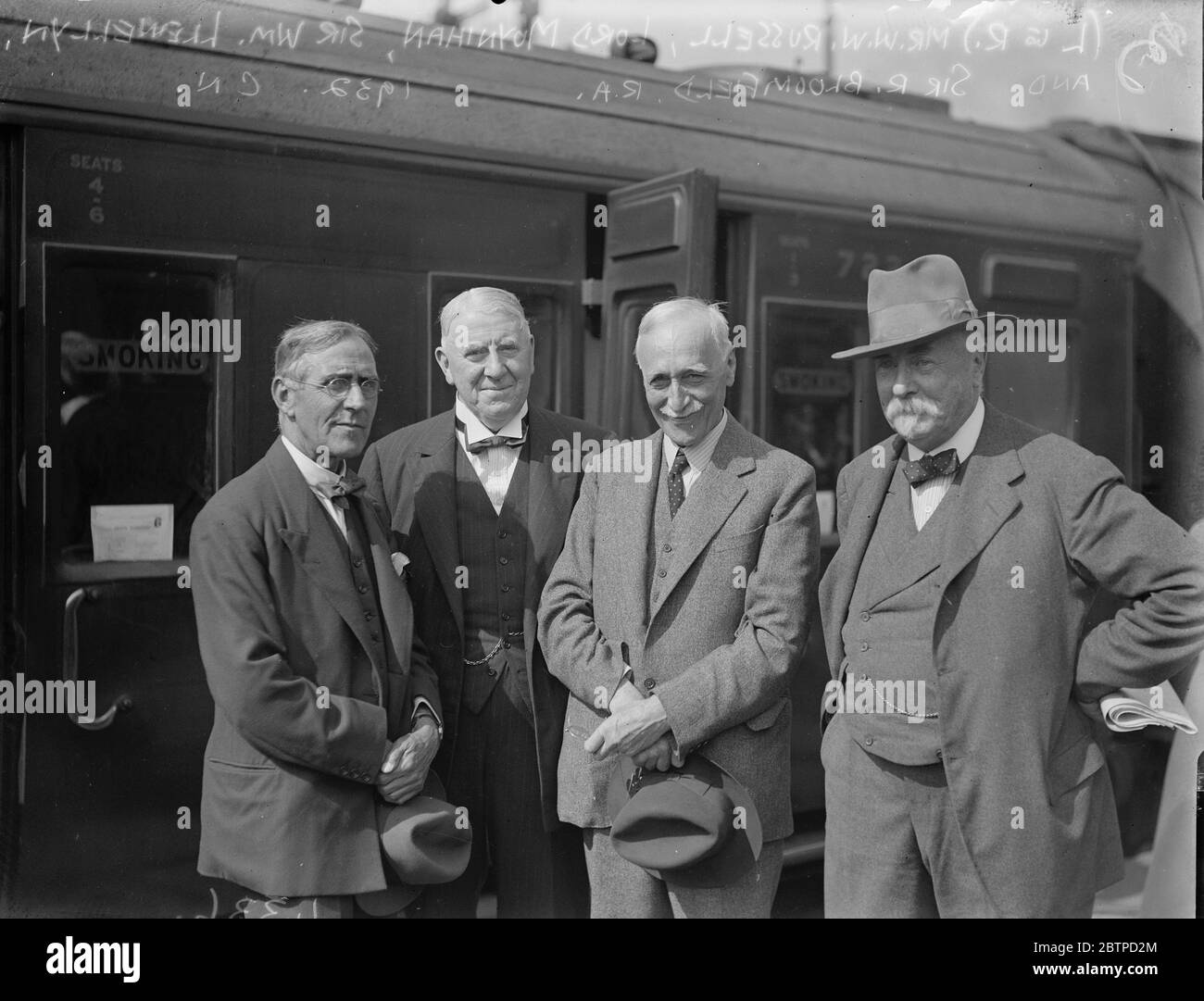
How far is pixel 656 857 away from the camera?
9.19ft

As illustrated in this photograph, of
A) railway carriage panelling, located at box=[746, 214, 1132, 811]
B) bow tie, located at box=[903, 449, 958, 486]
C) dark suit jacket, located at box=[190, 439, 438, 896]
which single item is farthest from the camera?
railway carriage panelling, located at box=[746, 214, 1132, 811]

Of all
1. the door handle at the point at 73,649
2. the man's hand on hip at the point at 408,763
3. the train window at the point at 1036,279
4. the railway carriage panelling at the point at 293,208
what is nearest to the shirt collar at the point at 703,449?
the railway carriage panelling at the point at 293,208

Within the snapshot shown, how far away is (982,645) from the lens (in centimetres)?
289

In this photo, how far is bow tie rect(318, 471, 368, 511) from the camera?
2.89 meters

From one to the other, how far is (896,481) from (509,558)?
1.01 metres

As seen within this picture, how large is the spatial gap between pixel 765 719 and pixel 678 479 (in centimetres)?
63

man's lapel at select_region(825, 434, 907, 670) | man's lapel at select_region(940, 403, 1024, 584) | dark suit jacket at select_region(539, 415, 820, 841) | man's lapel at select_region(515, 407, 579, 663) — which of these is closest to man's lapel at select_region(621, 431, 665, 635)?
dark suit jacket at select_region(539, 415, 820, 841)

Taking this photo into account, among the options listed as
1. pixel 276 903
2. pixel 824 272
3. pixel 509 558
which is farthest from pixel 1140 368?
pixel 276 903

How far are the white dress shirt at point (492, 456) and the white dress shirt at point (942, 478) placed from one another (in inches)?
40.3

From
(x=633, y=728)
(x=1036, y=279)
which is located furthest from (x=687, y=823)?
(x=1036, y=279)

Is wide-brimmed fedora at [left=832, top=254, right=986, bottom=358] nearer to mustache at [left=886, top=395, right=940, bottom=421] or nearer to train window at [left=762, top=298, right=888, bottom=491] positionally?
mustache at [left=886, top=395, right=940, bottom=421]

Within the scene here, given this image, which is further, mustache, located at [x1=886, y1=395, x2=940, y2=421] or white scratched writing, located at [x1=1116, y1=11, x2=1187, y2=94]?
white scratched writing, located at [x1=1116, y1=11, x2=1187, y2=94]

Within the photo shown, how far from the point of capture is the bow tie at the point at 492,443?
3104 millimetres

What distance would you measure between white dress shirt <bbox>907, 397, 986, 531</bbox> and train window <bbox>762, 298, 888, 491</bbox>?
1.69ft
